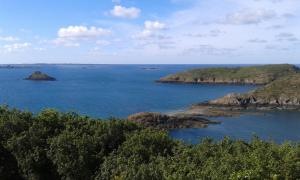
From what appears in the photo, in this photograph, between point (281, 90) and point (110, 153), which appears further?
point (281, 90)

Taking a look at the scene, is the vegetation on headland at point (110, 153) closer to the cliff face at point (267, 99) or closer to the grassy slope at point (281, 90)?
the cliff face at point (267, 99)

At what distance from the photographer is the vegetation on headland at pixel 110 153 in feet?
74.0

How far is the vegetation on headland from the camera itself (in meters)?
22.6

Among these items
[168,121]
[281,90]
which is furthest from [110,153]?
[281,90]

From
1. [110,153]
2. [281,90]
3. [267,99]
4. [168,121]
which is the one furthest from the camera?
[281,90]

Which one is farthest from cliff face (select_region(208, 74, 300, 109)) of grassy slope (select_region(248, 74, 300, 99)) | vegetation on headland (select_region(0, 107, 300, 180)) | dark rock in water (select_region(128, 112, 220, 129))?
vegetation on headland (select_region(0, 107, 300, 180))

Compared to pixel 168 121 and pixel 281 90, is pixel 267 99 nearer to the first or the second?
pixel 281 90

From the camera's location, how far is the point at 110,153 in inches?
1128

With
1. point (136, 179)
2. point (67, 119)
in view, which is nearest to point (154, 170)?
point (136, 179)

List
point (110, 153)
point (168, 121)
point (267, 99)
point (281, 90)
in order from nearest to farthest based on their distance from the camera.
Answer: point (110, 153), point (168, 121), point (267, 99), point (281, 90)

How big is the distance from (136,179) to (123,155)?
21.0 ft

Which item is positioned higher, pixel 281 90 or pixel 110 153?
pixel 110 153

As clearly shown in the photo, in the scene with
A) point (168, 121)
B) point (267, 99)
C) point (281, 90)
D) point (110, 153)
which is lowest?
point (168, 121)

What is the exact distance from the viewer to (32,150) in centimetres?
3020
